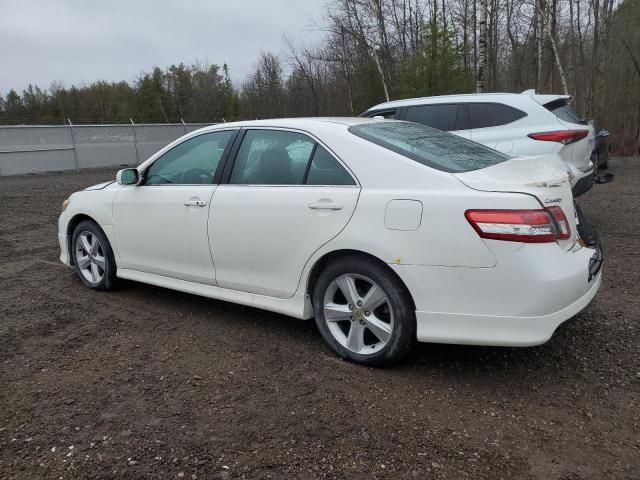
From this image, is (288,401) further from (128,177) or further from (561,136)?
(561,136)

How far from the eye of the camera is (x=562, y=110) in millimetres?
6555

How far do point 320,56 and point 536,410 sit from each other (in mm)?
39423

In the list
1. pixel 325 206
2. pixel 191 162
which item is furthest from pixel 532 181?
pixel 191 162

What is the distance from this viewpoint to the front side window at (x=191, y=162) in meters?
4.04

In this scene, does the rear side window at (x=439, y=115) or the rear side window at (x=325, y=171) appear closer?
the rear side window at (x=325, y=171)

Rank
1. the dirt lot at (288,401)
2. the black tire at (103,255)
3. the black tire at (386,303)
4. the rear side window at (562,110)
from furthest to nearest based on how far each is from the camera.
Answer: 1. the rear side window at (562,110)
2. the black tire at (103,255)
3. the black tire at (386,303)
4. the dirt lot at (288,401)

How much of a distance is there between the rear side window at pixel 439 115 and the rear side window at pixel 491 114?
0.18 metres

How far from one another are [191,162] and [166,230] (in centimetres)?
58

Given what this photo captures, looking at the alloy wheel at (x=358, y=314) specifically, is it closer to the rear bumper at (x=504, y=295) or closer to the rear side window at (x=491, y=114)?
the rear bumper at (x=504, y=295)

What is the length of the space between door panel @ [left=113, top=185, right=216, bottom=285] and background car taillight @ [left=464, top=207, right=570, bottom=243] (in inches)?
78.9

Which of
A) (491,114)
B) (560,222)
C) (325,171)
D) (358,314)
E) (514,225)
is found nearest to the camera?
(514,225)

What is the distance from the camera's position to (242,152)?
3.89m

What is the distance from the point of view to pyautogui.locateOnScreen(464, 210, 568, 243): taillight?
2.68 m

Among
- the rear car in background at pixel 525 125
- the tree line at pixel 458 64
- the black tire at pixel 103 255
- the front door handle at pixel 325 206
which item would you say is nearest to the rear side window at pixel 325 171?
the front door handle at pixel 325 206
